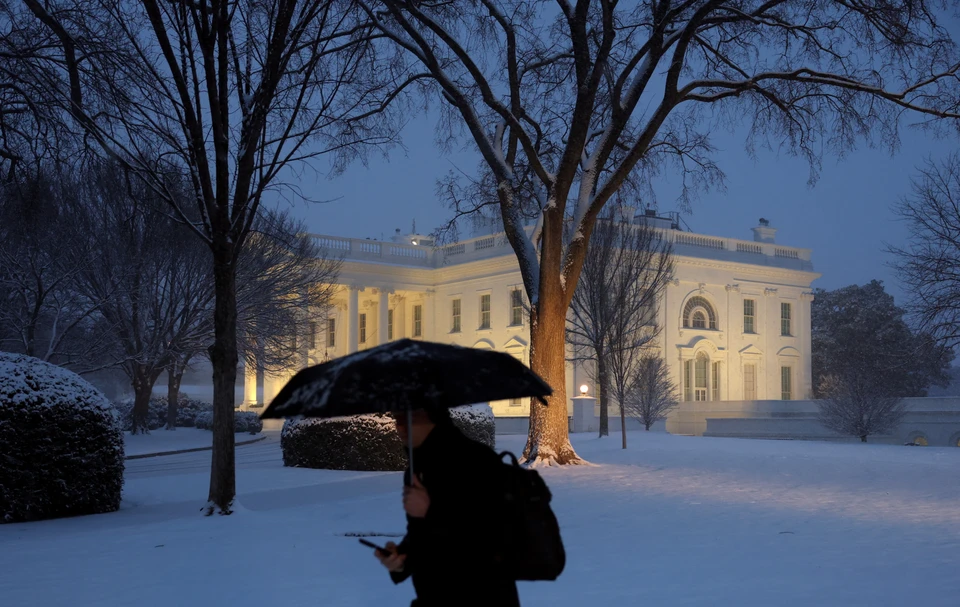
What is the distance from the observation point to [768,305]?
53.3 meters

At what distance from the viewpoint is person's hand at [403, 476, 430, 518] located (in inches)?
125

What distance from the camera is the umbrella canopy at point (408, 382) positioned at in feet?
10.6

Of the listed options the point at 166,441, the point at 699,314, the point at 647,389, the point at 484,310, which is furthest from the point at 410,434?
the point at 484,310

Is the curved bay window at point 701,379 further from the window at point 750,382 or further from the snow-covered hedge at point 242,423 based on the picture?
the snow-covered hedge at point 242,423

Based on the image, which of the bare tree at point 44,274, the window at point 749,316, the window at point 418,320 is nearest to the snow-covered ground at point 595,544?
the bare tree at point 44,274

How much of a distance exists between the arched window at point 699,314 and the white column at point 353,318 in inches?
699

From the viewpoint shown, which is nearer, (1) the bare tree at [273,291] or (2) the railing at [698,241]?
(1) the bare tree at [273,291]

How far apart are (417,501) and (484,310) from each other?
4962 cm

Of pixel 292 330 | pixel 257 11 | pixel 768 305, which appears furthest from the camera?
pixel 768 305

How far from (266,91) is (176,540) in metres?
5.20

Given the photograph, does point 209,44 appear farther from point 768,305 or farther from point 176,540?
point 768,305

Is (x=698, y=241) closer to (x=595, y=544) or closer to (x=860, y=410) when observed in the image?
(x=860, y=410)

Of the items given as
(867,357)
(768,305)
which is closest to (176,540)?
(768,305)

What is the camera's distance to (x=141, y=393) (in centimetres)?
3136
